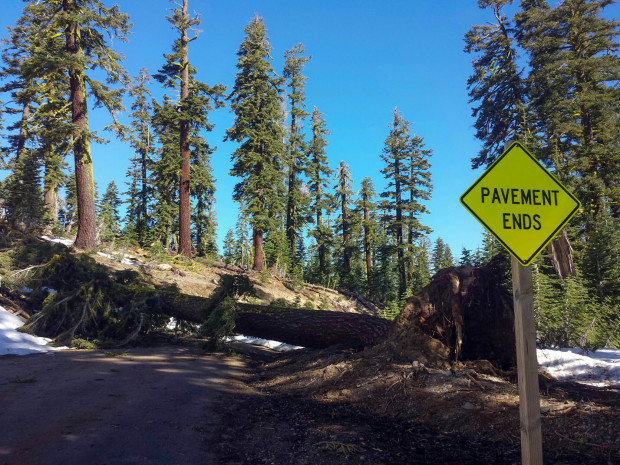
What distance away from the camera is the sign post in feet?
8.20

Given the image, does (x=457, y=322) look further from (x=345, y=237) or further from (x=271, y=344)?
(x=345, y=237)

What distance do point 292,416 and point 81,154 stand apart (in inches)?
596

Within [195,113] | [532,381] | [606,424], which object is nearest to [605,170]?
[606,424]

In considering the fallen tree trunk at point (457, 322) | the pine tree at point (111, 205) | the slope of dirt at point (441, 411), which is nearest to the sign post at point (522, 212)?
the slope of dirt at point (441, 411)

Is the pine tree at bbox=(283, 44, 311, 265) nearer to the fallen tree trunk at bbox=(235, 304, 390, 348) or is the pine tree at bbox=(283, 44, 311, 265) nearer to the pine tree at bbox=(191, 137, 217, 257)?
the pine tree at bbox=(191, 137, 217, 257)

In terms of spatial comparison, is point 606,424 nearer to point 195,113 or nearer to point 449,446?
point 449,446

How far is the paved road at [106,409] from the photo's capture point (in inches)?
119

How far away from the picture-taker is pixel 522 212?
2693mm

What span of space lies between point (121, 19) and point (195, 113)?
6706mm

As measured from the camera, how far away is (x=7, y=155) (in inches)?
910

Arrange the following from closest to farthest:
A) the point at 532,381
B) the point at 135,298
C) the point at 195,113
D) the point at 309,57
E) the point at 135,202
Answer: the point at 532,381
the point at 135,298
the point at 195,113
the point at 309,57
the point at 135,202

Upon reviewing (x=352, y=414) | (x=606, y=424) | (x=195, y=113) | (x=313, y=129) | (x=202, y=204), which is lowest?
(x=352, y=414)

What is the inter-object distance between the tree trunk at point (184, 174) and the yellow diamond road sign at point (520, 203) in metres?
18.4

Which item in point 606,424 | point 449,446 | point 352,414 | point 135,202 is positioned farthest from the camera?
point 135,202
